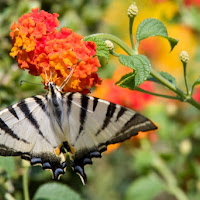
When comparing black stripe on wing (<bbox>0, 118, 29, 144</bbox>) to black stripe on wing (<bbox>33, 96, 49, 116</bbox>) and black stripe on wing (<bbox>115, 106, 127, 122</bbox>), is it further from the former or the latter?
black stripe on wing (<bbox>115, 106, 127, 122</bbox>)

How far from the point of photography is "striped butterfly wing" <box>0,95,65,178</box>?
1570 mm

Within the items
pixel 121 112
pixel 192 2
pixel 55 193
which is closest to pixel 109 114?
pixel 121 112

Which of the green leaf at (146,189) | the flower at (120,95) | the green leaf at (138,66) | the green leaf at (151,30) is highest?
the green leaf at (151,30)

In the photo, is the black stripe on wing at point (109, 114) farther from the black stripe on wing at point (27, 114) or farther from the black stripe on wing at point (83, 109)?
the black stripe on wing at point (27, 114)

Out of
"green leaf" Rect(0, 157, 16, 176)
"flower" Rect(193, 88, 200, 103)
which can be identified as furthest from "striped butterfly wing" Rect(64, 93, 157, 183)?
"flower" Rect(193, 88, 200, 103)

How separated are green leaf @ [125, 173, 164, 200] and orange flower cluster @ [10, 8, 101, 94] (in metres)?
1.03

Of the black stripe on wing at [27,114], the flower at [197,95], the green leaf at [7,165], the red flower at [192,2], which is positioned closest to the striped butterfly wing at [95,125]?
the black stripe on wing at [27,114]

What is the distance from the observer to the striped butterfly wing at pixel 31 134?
1570 millimetres

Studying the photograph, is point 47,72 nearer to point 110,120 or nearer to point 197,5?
point 110,120

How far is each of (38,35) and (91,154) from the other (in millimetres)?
483

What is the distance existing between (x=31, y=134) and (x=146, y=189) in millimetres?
958

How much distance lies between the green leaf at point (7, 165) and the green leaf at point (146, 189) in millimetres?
897

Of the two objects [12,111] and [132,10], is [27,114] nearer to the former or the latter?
[12,111]

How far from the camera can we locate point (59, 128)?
1.63 metres
